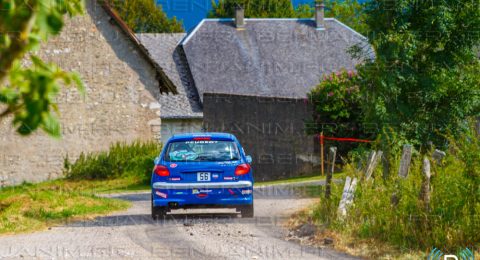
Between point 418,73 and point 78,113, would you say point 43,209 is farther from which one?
point 78,113

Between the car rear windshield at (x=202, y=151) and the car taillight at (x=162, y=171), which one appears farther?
the car rear windshield at (x=202, y=151)

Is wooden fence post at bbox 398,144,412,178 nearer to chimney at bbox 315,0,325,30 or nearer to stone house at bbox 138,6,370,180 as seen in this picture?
stone house at bbox 138,6,370,180

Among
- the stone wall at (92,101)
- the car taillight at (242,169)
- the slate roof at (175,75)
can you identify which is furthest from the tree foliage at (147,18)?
the car taillight at (242,169)

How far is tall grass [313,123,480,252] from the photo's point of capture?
10562 millimetres

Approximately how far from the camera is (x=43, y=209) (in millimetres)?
17531

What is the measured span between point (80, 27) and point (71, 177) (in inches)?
233

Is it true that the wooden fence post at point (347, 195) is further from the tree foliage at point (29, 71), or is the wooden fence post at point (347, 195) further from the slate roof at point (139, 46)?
the slate roof at point (139, 46)

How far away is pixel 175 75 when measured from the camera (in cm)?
4844

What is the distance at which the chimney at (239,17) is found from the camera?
167 ft

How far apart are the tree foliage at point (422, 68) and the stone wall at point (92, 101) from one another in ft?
50.9

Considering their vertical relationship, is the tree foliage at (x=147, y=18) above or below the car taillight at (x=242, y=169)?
above

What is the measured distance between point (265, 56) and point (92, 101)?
1707 centimetres

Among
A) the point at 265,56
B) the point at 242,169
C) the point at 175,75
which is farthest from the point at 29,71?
the point at 265,56

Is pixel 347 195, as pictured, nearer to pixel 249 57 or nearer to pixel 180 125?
pixel 180 125
